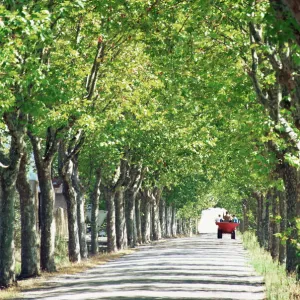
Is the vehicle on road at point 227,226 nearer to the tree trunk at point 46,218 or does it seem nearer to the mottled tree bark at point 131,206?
the mottled tree bark at point 131,206

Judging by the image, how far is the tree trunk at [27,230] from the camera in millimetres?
25250

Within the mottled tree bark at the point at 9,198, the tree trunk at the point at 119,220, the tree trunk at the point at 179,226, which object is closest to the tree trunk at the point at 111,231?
the tree trunk at the point at 119,220

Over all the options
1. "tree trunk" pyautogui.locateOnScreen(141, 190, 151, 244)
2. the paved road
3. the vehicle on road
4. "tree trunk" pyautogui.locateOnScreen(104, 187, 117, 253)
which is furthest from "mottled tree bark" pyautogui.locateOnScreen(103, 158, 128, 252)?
the vehicle on road

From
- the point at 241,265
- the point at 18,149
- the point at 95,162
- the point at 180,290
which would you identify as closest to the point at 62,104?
the point at 18,149

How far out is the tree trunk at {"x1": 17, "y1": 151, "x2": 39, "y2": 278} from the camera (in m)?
25.2

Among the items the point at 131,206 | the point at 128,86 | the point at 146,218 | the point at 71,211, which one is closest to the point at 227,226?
the point at 146,218

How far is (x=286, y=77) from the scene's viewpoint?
14.0m

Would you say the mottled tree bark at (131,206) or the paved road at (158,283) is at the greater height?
the mottled tree bark at (131,206)

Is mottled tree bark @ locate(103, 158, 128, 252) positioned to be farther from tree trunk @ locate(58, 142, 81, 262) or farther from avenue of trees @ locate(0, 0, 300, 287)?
tree trunk @ locate(58, 142, 81, 262)

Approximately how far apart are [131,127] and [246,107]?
32.0 feet

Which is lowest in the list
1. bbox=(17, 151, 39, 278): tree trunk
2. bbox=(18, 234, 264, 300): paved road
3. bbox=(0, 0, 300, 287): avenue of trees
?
bbox=(18, 234, 264, 300): paved road

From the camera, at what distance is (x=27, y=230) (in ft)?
83.7

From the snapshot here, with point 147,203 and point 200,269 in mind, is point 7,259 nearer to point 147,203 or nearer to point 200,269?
point 200,269

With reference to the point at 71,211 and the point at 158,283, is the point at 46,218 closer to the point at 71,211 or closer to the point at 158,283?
the point at 71,211
